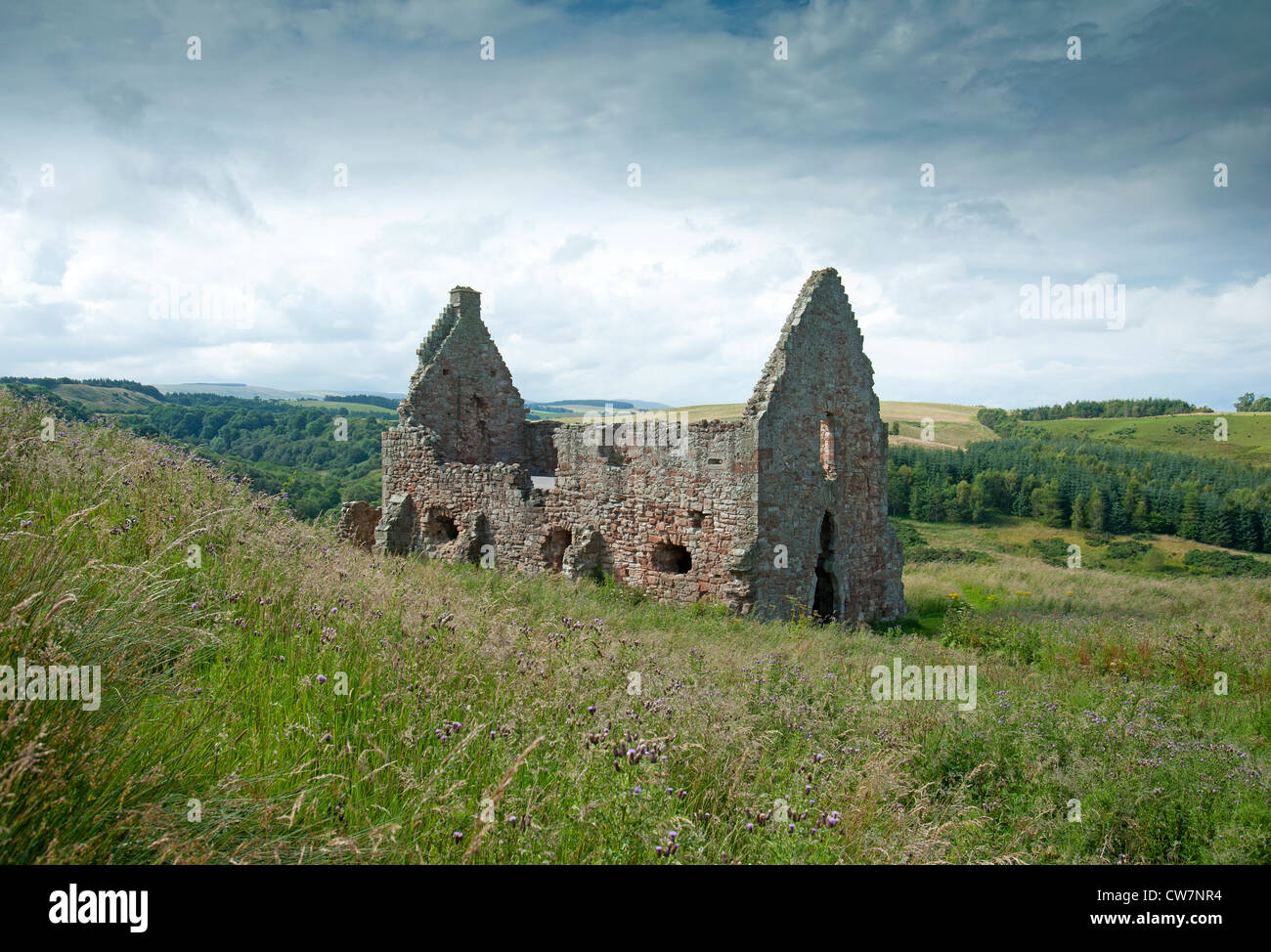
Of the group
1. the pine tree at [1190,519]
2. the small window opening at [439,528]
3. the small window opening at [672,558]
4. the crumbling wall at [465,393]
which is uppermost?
the crumbling wall at [465,393]

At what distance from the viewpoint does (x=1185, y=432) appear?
2970 inches

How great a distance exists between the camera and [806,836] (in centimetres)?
385

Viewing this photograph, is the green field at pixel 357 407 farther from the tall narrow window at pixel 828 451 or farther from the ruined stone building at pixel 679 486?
the tall narrow window at pixel 828 451

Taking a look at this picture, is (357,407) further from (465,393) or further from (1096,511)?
(1096,511)

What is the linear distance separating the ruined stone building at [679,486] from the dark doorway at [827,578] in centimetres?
4

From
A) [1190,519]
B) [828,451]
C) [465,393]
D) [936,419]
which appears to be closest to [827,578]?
[828,451]

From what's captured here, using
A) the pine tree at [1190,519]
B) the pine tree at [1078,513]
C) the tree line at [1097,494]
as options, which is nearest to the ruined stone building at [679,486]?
the tree line at [1097,494]

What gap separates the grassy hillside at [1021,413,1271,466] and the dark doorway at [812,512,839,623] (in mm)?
66922

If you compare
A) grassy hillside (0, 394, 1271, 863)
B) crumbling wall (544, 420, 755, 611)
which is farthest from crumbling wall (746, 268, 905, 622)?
grassy hillside (0, 394, 1271, 863)

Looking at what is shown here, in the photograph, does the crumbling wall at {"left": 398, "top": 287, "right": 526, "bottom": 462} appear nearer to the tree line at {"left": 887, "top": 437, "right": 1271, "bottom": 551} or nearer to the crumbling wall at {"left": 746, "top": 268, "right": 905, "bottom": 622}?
the crumbling wall at {"left": 746, "top": 268, "right": 905, "bottom": 622}

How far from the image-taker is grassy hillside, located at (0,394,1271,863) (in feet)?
10.1

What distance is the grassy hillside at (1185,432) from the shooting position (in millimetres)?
67500

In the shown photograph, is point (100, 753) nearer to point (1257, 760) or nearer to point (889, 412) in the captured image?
point (1257, 760)
